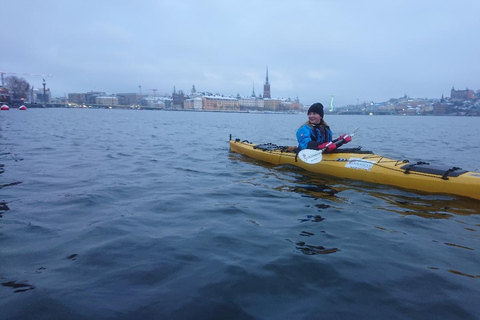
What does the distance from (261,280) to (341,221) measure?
2248 millimetres

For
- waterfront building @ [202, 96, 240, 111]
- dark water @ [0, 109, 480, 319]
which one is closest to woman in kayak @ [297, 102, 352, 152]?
dark water @ [0, 109, 480, 319]

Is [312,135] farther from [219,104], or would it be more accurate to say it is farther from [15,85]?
[219,104]

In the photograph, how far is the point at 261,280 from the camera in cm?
325

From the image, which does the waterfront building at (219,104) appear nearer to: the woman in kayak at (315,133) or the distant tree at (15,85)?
the distant tree at (15,85)

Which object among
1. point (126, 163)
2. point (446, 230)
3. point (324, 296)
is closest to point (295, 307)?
point (324, 296)

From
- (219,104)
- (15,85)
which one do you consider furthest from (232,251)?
(219,104)

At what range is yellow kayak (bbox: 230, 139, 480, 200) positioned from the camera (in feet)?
19.9

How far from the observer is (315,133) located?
28.1 feet

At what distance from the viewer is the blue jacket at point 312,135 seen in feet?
27.1

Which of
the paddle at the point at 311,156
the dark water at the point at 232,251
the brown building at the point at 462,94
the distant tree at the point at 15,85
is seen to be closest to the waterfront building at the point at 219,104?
the distant tree at the point at 15,85

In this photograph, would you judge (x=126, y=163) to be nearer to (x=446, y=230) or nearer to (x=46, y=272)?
(x=46, y=272)

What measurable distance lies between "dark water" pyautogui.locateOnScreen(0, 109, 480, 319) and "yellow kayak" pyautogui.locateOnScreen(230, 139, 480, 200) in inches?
8.9

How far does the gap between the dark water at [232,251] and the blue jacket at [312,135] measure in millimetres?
1391

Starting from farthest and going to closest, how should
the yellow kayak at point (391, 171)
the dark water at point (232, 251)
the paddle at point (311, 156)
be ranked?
the paddle at point (311, 156) → the yellow kayak at point (391, 171) → the dark water at point (232, 251)
